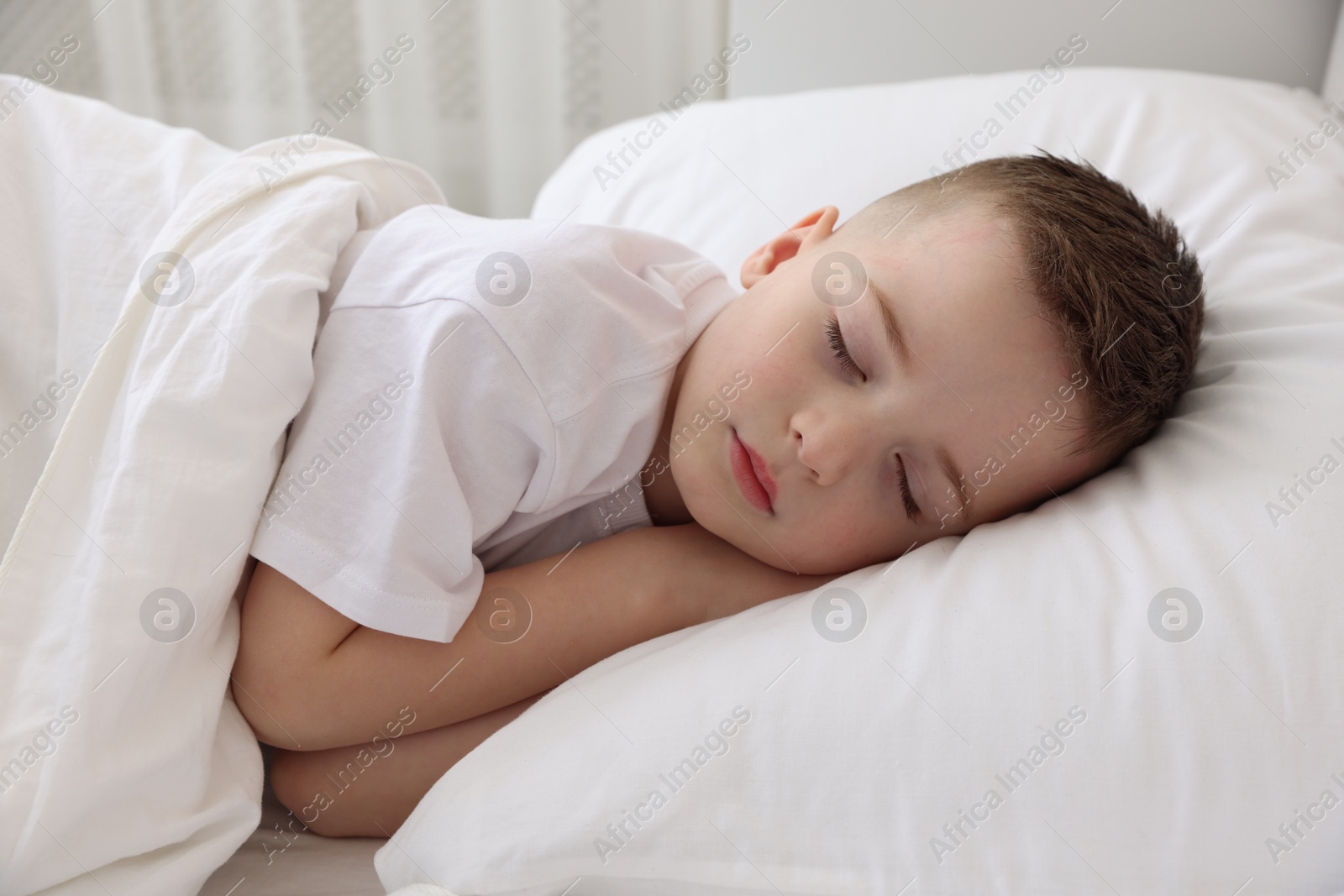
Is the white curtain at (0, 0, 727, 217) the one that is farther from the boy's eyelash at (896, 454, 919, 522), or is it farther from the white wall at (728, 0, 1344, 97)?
the boy's eyelash at (896, 454, 919, 522)

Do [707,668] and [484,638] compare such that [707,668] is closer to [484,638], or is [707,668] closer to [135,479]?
[484,638]

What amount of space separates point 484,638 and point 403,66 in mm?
1475

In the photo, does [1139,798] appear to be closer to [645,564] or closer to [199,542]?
[645,564]

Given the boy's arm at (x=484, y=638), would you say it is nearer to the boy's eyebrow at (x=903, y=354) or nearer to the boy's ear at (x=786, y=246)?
the boy's eyebrow at (x=903, y=354)

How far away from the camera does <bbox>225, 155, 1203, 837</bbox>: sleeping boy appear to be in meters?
0.75

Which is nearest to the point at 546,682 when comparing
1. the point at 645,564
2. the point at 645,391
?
the point at 645,564

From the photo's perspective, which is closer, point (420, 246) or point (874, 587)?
point (874, 587)

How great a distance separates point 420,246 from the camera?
0.86 m

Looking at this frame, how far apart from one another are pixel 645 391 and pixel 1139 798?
491mm

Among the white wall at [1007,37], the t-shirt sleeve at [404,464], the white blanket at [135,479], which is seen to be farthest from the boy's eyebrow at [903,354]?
the white wall at [1007,37]

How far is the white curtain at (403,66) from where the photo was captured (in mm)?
1859

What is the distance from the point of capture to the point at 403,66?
6.22 feet

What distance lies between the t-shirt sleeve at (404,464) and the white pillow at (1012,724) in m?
0.14

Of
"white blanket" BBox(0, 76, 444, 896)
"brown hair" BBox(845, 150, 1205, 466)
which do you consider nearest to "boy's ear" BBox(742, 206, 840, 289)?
"brown hair" BBox(845, 150, 1205, 466)
